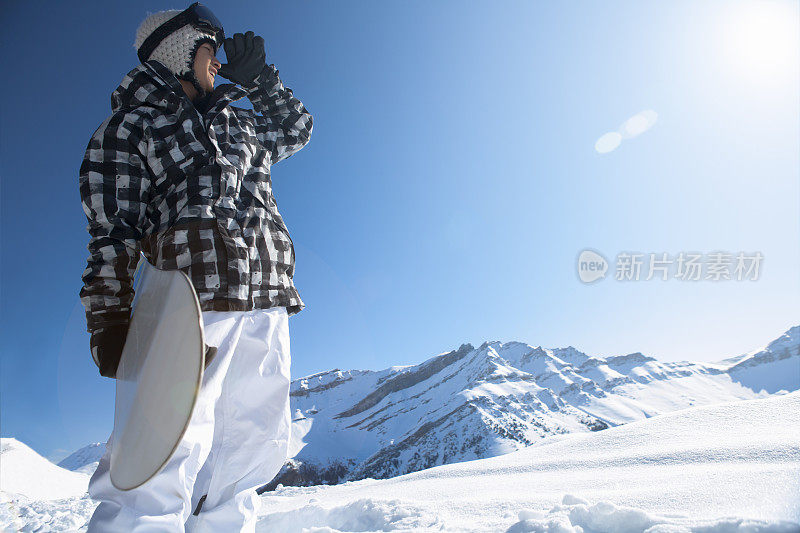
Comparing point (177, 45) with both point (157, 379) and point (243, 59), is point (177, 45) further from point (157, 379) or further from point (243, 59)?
point (157, 379)

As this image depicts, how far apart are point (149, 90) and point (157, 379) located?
4.35ft

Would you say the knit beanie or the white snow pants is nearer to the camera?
the white snow pants

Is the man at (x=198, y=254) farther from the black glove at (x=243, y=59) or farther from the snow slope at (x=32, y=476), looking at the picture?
the snow slope at (x=32, y=476)

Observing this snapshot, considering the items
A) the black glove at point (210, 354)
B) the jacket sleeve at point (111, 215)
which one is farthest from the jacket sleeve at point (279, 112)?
the black glove at point (210, 354)

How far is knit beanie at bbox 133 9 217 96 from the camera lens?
7.00ft

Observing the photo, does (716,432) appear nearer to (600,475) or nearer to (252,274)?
(600,475)

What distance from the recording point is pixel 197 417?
1.66 meters

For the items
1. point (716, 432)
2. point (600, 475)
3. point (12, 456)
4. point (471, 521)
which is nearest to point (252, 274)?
point (471, 521)

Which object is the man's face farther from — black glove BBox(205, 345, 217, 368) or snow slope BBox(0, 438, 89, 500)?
snow slope BBox(0, 438, 89, 500)

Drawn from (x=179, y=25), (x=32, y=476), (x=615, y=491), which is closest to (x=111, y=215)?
(x=179, y=25)

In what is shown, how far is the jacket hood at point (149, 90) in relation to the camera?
193cm

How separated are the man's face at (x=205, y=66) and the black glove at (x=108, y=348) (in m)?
1.33

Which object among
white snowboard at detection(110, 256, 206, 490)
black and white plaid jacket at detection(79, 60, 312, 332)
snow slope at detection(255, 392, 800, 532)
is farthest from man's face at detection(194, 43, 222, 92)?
snow slope at detection(255, 392, 800, 532)

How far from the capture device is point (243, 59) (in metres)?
2.62
